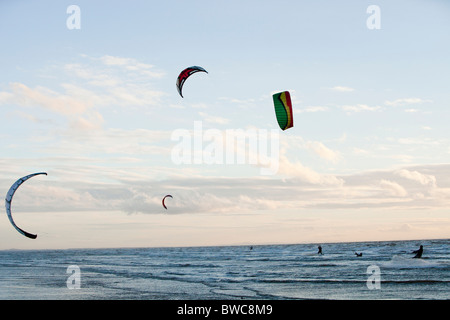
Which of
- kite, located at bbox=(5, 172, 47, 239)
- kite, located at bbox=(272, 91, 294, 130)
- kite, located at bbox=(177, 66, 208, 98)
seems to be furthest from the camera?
kite, located at bbox=(177, 66, 208, 98)

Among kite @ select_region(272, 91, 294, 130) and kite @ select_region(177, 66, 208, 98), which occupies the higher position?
kite @ select_region(177, 66, 208, 98)

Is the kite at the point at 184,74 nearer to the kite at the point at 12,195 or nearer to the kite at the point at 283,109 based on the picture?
the kite at the point at 283,109

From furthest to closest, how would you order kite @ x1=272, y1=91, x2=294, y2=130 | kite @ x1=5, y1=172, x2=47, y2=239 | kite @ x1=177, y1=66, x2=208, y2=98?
kite @ x1=177, y1=66, x2=208, y2=98, kite @ x1=272, y1=91, x2=294, y2=130, kite @ x1=5, y1=172, x2=47, y2=239

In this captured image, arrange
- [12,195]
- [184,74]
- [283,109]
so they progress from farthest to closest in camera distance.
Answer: [184,74] < [283,109] < [12,195]

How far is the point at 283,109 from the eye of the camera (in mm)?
18047

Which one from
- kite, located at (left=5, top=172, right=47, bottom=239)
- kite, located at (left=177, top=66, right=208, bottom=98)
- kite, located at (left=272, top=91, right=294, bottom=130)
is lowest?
kite, located at (left=5, top=172, right=47, bottom=239)

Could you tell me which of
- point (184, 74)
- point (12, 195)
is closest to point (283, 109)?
point (184, 74)

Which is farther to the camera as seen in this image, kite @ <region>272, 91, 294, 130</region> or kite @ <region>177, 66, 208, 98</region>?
kite @ <region>177, 66, 208, 98</region>

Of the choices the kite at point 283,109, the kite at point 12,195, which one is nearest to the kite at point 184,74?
the kite at point 283,109

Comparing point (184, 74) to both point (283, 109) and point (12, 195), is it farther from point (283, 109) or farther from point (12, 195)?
A: point (12, 195)

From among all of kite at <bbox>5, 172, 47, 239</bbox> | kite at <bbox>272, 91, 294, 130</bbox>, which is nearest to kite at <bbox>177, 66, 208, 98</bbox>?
kite at <bbox>272, 91, 294, 130</bbox>

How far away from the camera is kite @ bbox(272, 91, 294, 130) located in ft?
59.0

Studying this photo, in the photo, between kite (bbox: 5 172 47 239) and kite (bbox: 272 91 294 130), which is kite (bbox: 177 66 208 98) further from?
kite (bbox: 5 172 47 239)
